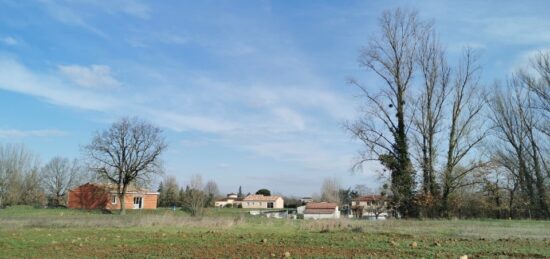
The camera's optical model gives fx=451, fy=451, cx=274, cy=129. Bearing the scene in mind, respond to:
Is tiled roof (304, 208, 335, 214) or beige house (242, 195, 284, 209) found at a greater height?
beige house (242, 195, 284, 209)

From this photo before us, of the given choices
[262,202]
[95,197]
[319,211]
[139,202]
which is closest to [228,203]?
[262,202]

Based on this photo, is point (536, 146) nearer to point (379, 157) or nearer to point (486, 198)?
point (486, 198)

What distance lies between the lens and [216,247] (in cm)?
1212

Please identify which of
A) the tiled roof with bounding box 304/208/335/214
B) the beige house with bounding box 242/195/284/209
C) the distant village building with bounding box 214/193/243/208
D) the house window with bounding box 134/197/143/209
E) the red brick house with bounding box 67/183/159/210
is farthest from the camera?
the beige house with bounding box 242/195/284/209

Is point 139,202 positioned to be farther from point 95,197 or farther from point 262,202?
point 262,202

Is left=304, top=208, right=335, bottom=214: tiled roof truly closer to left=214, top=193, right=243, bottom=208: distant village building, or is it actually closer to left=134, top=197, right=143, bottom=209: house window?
left=134, top=197, right=143, bottom=209: house window

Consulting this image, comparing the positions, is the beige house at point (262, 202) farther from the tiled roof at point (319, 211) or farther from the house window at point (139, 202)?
the tiled roof at point (319, 211)

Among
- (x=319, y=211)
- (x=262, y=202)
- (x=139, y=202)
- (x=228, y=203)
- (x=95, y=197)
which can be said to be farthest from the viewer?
(x=228, y=203)

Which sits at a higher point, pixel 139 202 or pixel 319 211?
pixel 139 202

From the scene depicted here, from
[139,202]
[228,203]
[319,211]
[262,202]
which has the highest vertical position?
[262,202]

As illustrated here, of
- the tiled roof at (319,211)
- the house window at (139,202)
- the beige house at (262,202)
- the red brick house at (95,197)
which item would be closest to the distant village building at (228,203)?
the beige house at (262,202)

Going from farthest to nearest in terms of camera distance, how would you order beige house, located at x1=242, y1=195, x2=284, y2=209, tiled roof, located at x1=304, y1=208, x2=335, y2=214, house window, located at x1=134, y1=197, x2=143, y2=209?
beige house, located at x1=242, y1=195, x2=284, y2=209
house window, located at x1=134, y1=197, x2=143, y2=209
tiled roof, located at x1=304, y1=208, x2=335, y2=214

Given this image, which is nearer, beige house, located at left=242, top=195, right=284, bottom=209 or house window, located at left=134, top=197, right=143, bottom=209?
house window, located at left=134, top=197, right=143, bottom=209

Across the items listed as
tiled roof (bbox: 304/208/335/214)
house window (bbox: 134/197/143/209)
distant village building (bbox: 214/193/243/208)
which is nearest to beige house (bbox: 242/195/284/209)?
distant village building (bbox: 214/193/243/208)
